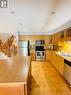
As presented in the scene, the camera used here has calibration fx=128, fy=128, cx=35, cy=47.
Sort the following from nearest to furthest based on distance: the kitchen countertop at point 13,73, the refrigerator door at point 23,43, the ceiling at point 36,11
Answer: the kitchen countertop at point 13,73 < the ceiling at point 36,11 < the refrigerator door at point 23,43

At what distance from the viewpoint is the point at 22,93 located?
1.66 meters

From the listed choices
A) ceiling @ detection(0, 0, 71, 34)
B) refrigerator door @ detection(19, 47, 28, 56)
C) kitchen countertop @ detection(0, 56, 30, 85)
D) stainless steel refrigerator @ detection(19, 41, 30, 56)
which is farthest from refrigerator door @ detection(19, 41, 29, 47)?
kitchen countertop @ detection(0, 56, 30, 85)

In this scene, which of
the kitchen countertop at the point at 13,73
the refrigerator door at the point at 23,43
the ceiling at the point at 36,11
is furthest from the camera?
the refrigerator door at the point at 23,43

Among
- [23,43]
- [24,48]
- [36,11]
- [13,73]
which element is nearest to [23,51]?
[24,48]

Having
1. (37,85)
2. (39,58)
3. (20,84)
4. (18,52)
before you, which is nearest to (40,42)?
(39,58)

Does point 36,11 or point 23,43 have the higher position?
point 36,11

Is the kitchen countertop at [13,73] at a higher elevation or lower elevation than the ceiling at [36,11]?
lower

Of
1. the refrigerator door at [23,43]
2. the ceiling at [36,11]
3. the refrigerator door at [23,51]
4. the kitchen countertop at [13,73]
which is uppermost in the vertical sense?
the ceiling at [36,11]

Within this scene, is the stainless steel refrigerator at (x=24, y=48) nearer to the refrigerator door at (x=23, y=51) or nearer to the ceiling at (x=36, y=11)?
the refrigerator door at (x=23, y=51)

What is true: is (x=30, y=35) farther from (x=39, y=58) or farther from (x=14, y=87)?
(x=14, y=87)

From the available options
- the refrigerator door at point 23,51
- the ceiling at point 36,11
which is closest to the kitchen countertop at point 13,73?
the ceiling at point 36,11

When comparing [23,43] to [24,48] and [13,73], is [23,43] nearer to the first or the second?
[24,48]

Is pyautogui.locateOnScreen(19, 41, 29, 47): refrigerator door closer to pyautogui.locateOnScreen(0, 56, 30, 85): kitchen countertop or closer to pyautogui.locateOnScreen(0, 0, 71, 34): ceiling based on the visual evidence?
pyautogui.locateOnScreen(0, 0, 71, 34): ceiling

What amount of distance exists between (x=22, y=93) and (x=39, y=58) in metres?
8.53
